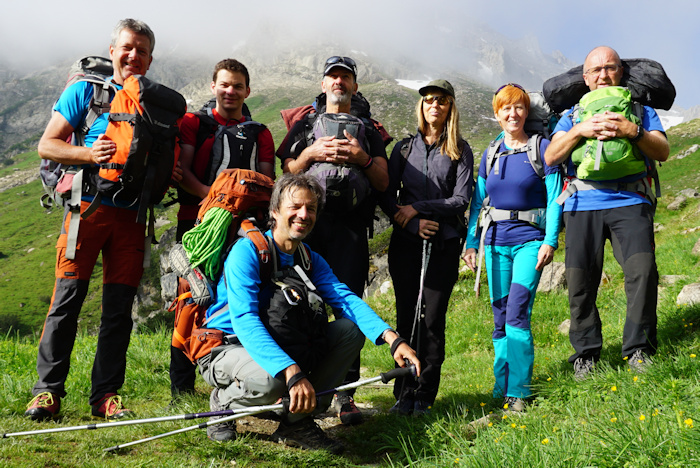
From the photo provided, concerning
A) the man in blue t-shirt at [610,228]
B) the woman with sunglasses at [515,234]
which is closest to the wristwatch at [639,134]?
the man in blue t-shirt at [610,228]

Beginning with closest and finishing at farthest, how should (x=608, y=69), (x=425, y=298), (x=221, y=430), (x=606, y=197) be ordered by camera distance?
1. (x=221, y=430)
2. (x=606, y=197)
3. (x=608, y=69)
4. (x=425, y=298)

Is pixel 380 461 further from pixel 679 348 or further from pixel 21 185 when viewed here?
pixel 21 185

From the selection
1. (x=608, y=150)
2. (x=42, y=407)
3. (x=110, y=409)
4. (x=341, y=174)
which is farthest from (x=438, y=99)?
(x=42, y=407)

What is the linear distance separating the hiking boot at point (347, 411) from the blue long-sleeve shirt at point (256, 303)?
1200 mm

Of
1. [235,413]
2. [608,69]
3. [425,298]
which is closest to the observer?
[235,413]

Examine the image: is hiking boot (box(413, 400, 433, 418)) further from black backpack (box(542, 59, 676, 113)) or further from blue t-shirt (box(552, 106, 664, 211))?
black backpack (box(542, 59, 676, 113))

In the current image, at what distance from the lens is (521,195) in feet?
17.5

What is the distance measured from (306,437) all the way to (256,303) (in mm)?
1295

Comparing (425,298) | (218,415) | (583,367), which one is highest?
(425,298)

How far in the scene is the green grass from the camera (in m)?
3.13

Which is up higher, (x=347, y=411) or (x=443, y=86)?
(x=443, y=86)

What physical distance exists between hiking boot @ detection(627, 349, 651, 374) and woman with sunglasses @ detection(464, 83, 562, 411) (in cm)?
88

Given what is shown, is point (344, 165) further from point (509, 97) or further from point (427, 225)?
point (509, 97)

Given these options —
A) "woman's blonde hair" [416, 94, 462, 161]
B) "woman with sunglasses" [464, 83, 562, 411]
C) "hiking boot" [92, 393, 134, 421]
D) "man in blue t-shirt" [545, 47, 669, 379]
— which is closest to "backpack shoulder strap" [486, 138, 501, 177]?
"woman with sunglasses" [464, 83, 562, 411]
